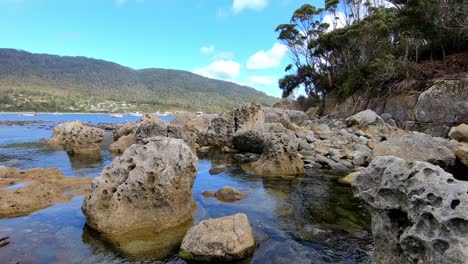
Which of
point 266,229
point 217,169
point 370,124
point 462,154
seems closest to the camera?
point 266,229

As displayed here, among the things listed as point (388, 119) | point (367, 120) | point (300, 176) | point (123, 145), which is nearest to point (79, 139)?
point (123, 145)

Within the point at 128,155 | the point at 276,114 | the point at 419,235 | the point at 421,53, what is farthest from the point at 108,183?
the point at 421,53

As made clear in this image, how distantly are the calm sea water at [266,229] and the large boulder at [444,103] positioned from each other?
13688mm

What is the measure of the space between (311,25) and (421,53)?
20912 millimetres

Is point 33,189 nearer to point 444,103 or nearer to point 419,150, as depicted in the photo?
point 419,150

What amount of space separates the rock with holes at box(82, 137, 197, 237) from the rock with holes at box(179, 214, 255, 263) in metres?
1.71

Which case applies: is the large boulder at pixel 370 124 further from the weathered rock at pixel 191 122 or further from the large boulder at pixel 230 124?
the weathered rock at pixel 191 122

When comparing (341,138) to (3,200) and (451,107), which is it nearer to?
(451,107)

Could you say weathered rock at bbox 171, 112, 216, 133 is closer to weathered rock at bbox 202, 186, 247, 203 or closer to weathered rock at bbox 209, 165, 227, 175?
weathered rock at bbox 209, 165, 227, 175

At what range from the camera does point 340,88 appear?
42.8 m

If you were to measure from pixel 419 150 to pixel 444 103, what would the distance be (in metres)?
11.8

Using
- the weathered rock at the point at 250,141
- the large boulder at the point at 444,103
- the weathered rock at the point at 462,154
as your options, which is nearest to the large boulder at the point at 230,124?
the weathered rock at the point at 250,141

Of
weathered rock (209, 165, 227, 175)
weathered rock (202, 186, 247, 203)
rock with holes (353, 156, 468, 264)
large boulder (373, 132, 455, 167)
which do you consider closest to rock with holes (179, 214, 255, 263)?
rock with holes (353, 156, 468, 264)

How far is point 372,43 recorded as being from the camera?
3894 cm
